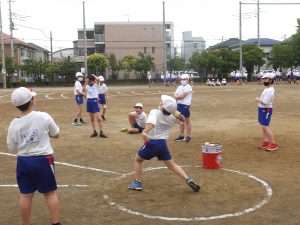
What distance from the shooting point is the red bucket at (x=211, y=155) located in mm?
7020

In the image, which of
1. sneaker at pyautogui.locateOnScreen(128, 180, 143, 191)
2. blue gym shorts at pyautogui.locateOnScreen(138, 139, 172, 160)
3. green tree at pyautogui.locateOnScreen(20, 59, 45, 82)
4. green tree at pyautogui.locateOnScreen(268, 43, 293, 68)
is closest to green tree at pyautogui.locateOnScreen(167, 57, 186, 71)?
green tree at pyautogui.locateOnScreen(268, 43, 293, 68)

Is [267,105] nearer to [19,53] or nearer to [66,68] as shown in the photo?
[66,68]

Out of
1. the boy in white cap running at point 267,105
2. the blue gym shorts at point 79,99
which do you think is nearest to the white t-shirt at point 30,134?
the boy in white cap running at point 267,105

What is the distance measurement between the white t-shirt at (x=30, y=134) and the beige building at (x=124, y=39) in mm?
57355

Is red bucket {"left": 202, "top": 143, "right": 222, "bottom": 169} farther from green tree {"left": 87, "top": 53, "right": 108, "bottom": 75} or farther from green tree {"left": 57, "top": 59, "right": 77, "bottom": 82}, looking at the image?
green tree {"left": 57, "top": 59, "right": 77, "bottom": 82}

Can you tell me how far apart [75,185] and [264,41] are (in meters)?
73.9

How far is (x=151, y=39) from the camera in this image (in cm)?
6312

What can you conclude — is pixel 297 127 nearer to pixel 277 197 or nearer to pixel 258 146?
pixel 258 146

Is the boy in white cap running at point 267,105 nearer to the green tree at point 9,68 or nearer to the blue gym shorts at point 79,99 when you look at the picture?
the blue gym shorts at point 79,99

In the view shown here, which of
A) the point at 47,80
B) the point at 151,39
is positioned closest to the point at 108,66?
the point at 47,80

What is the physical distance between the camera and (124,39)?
6234 centimetres

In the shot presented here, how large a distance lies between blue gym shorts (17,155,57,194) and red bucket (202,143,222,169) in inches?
139

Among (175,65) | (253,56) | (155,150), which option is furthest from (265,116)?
(175,65)

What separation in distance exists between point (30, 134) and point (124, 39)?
59547 millimetres
